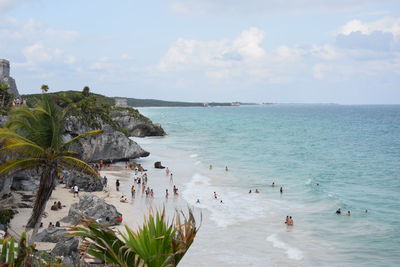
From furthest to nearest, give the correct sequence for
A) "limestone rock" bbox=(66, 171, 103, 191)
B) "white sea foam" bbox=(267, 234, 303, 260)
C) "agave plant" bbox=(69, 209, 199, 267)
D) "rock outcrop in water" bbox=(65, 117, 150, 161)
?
"rock outcrop in water" bbox=(65, 117, 150, 161) < "limestone rock" bbox=(66, 171, 103, 191) < "white sea foam" bbox=(267, 234, 303, 260) < "agave plant" bbox=(69, 209, 199, 267)

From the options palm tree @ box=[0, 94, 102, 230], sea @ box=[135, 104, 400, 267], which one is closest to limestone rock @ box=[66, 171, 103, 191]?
sea @ box=[135, 104, 400, 267]

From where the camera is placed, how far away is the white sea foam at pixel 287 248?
67.3 ft

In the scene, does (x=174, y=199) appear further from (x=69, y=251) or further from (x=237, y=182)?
(x=69, y=251)

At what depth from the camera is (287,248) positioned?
859 inches

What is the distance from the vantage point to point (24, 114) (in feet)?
32.7

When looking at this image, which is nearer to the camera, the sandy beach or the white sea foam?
the white sea foam

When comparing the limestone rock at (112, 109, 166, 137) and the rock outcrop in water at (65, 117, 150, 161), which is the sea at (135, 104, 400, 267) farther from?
the limestone rock at (112, 109, 166, 137)

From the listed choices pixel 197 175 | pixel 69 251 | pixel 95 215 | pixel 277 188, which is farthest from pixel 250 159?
pixel 69 251

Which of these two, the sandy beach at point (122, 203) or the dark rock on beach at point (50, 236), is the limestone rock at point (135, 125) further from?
the dark rock on beach at point (50, 236)

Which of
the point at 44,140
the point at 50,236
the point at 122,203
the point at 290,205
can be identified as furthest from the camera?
the point at 290,205

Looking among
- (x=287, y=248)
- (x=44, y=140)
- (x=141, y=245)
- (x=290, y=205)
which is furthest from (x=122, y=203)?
(x=141, y=245)

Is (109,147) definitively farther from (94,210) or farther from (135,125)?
(135,125)

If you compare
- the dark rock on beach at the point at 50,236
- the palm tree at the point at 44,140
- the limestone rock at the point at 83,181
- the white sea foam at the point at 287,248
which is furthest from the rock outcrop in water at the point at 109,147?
the palm tree at the point at 44,140

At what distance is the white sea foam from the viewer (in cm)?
2052
